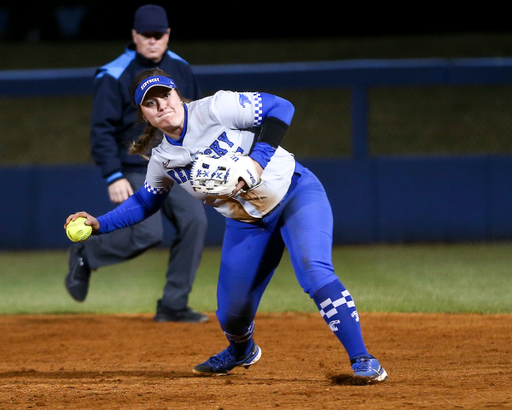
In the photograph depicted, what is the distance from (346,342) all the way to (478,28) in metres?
20.2

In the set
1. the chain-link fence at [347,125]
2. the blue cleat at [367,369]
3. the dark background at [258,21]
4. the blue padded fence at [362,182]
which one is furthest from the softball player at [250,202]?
the dark background at [258,21]

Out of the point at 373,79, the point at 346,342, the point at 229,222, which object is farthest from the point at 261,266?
the point at 373,79

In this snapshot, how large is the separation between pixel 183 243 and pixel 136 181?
60 centimetres

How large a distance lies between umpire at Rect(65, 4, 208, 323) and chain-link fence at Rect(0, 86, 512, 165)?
33.7 ft

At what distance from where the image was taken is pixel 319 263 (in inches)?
142

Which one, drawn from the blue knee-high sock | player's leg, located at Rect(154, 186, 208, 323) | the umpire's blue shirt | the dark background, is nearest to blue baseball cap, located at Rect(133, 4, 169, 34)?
the umpire's blue shirt

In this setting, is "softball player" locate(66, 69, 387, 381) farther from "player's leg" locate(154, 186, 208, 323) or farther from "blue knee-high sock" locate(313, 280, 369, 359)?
"player's leg" locate(154, 186, 208, 323)

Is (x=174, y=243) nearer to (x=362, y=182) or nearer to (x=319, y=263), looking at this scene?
(x=319, y=263)

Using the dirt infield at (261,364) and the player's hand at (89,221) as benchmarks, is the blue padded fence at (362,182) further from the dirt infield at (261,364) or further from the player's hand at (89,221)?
the player's hand at (89,221)

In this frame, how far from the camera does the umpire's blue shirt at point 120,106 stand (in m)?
5.74

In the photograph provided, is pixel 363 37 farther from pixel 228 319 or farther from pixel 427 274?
pixel 228 319

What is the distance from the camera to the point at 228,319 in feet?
13.0

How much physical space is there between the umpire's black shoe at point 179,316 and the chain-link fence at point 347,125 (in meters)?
10.4

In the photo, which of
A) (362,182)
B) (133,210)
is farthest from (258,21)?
(133,210)
